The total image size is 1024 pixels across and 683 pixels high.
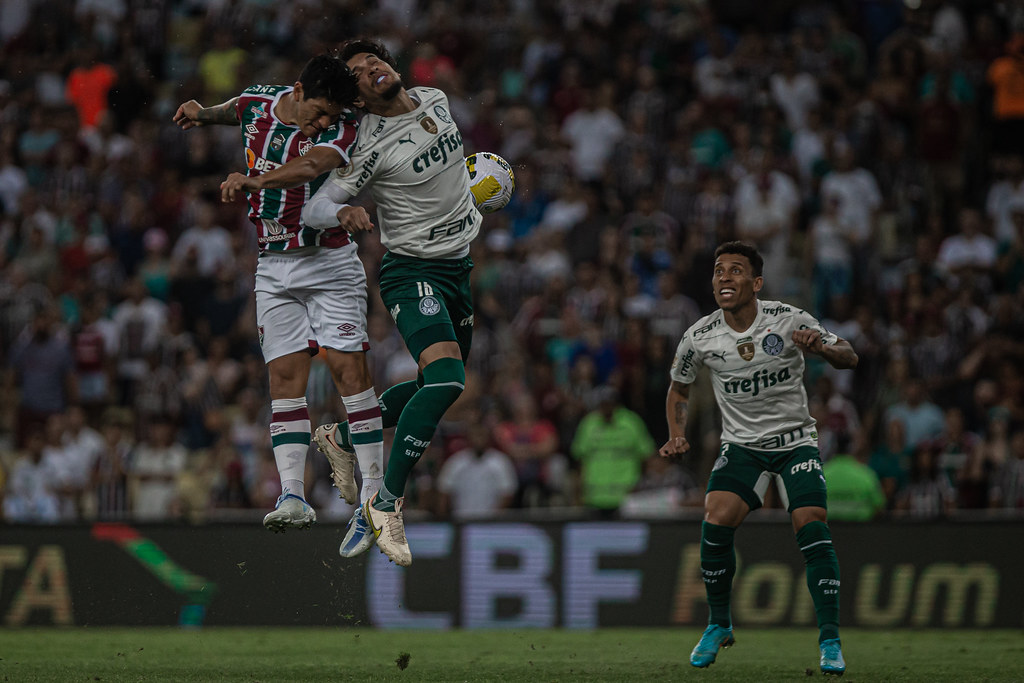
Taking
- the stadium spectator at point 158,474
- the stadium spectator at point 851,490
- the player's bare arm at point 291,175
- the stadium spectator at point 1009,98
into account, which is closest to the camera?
the player's bare arm at point 291,175

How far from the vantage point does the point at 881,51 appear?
20.2 metres

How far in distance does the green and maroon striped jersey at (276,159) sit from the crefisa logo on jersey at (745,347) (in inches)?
122

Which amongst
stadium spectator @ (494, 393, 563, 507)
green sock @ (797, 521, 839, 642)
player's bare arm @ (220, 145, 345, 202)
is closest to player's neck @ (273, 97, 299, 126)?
player's bare arm @ (220, 145, 345, 202)

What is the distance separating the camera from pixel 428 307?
31.5 ft

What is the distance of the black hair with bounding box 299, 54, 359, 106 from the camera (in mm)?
9227

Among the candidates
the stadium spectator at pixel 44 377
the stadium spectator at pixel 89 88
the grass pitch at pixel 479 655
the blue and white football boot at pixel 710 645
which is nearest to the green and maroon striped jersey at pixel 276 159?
the grass pitch at pixel 479 655

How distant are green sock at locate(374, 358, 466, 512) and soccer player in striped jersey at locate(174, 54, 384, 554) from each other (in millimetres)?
389

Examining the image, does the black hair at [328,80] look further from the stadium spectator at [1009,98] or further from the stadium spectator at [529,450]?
the stadium spectator at [1009,98]

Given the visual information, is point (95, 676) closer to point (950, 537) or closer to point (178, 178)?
point (950, 537)

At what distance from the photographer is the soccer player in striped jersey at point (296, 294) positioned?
961 cm

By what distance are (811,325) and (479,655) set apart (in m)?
3.85

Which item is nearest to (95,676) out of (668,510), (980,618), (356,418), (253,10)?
(356,418)

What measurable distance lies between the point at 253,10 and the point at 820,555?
13518 millimetres

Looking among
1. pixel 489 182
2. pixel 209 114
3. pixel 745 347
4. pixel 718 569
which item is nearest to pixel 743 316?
pixel 745 347
